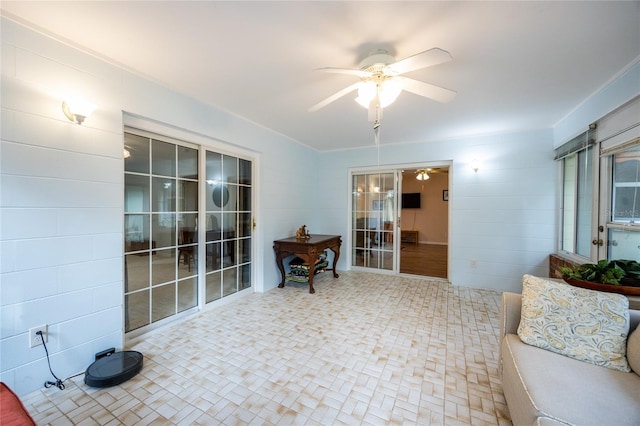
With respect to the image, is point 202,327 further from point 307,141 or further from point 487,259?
point 487,259

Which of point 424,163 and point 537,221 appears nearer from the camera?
point 537,221

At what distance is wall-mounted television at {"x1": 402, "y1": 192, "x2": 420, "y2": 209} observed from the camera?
8422 mm

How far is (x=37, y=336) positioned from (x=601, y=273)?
390 cm

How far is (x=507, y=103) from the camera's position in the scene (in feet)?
8.86

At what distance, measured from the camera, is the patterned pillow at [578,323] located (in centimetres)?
132

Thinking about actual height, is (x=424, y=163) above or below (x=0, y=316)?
above

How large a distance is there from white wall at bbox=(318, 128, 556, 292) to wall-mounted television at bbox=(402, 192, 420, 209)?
4.49 meters

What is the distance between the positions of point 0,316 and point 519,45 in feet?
12.3

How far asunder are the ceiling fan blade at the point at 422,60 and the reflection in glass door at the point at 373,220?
3.03 meters

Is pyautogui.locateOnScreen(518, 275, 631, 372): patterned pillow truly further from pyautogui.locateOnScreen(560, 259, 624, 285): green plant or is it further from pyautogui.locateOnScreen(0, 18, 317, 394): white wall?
pyautogui.locateOnScreen(0, 18, 317, 394): white wall

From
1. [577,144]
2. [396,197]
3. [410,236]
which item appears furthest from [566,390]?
[410,236]

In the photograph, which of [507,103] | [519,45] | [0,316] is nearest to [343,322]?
[0,316]

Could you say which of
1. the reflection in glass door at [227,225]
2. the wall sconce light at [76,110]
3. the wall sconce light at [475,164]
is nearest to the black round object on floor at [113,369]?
the reflection in glass door at [227,225]

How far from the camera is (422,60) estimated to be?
60.7 inches
